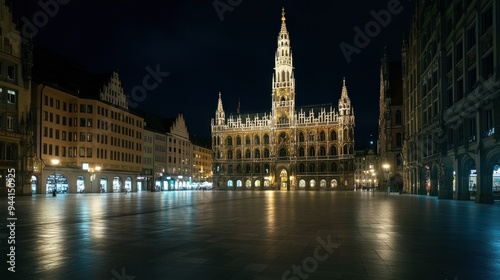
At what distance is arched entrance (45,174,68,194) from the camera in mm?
66787

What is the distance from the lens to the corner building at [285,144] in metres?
127

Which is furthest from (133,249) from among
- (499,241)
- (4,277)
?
(499,241)

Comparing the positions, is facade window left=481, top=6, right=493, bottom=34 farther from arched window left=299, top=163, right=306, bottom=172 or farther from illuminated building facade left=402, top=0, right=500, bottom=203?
arched window left=299, top=163, right=306, bottom=172

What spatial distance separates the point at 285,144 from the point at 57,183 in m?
78.1

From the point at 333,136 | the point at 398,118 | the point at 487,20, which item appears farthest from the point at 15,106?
the point at 333,136

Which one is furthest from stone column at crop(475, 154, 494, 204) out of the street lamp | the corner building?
the corner building

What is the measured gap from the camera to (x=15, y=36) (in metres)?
57.4

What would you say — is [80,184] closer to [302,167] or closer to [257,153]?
[257,153]

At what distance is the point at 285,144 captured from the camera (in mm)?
133750

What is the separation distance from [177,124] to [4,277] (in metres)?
119

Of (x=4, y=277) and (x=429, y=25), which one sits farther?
(x=429, y=25)

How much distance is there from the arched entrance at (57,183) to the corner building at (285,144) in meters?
72.4

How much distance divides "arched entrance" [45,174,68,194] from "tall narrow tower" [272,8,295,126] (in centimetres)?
7697

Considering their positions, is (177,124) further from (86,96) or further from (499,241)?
(499,241)
